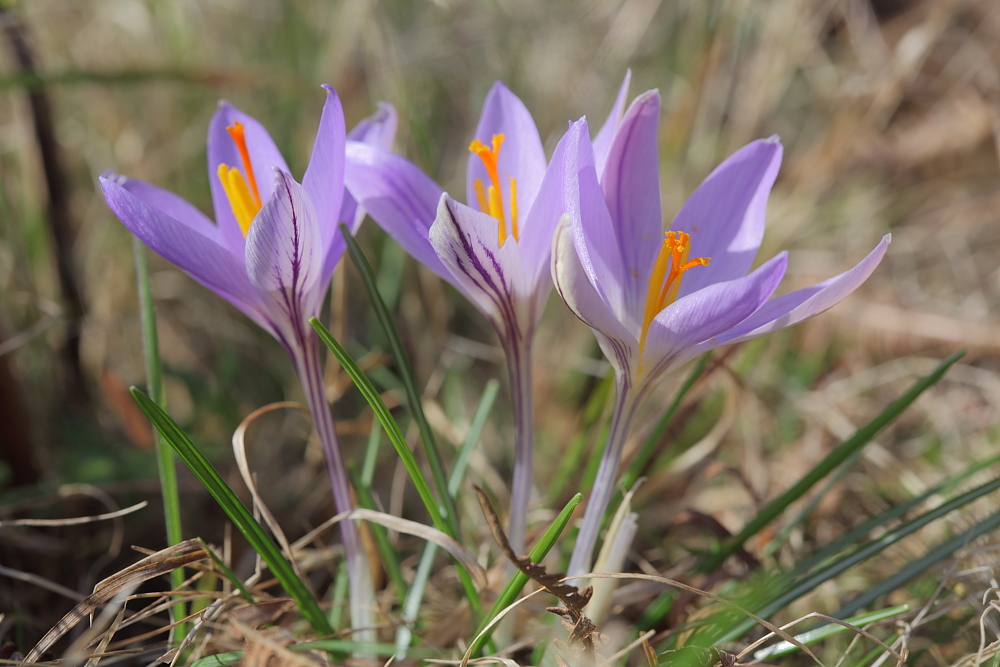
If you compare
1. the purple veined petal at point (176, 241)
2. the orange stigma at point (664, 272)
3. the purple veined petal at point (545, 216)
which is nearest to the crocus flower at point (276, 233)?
the purple veined petal at point (176, 241)

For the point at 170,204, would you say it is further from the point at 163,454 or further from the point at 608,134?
the point at 608,134

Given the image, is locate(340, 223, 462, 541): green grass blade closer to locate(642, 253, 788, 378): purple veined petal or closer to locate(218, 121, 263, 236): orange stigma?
locate(218, 121, 263, 236): orange stigma

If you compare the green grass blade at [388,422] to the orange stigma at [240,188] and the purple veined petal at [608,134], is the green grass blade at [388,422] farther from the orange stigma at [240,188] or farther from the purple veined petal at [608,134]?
the purple veined petal at [608,134]

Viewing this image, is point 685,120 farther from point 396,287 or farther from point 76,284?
point 76,284

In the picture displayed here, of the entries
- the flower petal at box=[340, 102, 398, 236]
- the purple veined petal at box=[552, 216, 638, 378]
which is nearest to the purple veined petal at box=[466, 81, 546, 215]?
the flower petal at box=[340, 102, 398, 236]

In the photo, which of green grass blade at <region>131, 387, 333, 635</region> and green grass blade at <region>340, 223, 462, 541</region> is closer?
green grass blade at <region>131, 387, 333, 635</region>

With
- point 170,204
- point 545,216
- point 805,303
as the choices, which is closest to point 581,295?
point 545,216

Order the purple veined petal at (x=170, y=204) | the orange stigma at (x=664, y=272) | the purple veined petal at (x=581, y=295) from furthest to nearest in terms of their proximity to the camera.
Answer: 1. the purple veined petal at (x=170, y=204)
2. the orange stigma at (x=664, y=272)
3. the purple veined petal at (x=581, y=295)
